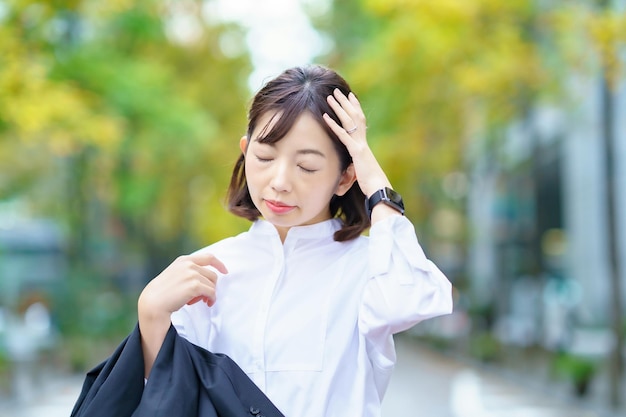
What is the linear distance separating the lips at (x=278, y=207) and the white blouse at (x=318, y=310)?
89 millimetres

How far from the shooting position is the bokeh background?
13609mm

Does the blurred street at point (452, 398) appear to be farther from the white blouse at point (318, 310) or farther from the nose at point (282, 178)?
the nose at point (282, 178)

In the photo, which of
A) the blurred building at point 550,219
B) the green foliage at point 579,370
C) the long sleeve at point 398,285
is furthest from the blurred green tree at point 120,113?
the long sleeve at point 398,285

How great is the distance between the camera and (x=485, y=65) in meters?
A: 17.6

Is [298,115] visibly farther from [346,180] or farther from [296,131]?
[346,180]

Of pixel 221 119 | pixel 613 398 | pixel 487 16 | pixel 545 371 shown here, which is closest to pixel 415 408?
pixel 613 398

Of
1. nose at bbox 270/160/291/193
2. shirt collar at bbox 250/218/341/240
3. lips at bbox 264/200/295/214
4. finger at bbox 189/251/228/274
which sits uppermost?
nose at bbox 270/160/291/193

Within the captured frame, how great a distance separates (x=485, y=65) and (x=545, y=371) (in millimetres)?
5442

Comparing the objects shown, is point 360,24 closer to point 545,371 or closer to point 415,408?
point 545,371

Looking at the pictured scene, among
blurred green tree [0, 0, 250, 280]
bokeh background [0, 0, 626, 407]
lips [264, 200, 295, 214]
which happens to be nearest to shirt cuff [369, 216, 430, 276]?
lips [264, 200, 295, 214]

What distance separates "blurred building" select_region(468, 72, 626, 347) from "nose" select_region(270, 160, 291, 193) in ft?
38.1

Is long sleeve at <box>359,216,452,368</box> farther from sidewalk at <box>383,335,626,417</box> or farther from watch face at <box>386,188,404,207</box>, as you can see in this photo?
sidewalk at <box>383,335,626,417</box>

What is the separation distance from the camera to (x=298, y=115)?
2.12 metres

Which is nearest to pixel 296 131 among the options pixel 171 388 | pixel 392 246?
pixel 392 246
